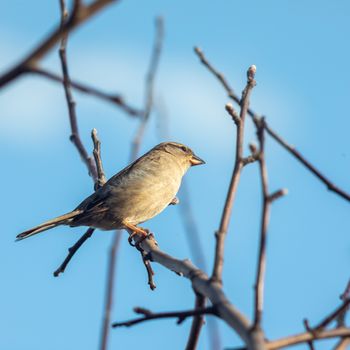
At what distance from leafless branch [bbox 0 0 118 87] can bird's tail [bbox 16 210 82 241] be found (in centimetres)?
613

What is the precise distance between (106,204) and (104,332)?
5.71 m

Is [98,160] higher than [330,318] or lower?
higher

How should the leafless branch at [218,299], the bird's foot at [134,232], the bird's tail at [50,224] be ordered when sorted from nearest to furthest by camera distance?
the leafless branch at [218,299]
the bird's foot at [134,232]
the bird's tail at [50,224]

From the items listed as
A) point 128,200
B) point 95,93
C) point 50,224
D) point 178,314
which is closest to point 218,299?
point 178,314

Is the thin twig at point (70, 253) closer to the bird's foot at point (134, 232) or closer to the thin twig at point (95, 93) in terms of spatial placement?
the bird's foot at point (134, 232)

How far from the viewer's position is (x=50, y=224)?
766cm

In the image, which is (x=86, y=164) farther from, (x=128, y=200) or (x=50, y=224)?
(x=128, y=200)

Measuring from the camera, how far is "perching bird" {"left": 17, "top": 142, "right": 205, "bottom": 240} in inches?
315

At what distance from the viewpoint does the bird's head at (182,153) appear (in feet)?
31.6

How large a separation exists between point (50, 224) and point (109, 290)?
206 inches

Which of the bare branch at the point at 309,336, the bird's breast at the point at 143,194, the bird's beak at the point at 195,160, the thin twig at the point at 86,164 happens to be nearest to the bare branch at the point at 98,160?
the thin twig at the point at 86,164

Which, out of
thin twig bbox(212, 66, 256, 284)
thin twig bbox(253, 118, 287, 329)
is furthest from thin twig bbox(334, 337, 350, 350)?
thin twig bbox(212, 66, 256, 284)

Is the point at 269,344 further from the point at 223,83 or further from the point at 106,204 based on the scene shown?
the point at 106,204

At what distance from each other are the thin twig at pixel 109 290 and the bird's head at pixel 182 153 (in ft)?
22.1
